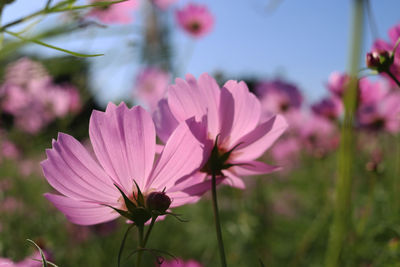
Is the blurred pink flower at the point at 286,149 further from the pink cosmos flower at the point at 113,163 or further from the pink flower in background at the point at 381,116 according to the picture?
the pink cosmos flower at the point at 113,163

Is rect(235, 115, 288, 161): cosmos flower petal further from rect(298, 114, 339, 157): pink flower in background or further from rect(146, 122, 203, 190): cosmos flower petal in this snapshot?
rect(298, 114, 339, 157): pink flower in background

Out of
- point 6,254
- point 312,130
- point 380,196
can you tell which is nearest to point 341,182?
point 6,254

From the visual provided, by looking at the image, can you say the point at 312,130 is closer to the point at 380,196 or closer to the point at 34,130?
the point at 380,196

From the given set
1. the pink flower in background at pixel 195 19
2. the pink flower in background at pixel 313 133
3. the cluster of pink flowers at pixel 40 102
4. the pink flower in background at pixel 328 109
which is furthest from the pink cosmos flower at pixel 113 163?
the pink flower in background at pixel 195 19

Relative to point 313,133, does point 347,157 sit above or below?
above

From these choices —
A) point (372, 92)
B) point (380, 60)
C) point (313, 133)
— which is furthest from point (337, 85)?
point (313, 133)

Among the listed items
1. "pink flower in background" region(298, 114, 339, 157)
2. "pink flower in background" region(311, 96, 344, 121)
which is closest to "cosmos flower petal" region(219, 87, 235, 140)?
"pink flower in background" region(311, 96, 344, 121)

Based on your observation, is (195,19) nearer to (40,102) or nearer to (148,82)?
(148,82)
